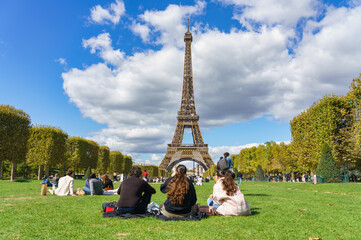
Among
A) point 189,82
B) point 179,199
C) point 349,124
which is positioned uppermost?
point 189,82

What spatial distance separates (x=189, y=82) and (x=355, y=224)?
7288 centimetres

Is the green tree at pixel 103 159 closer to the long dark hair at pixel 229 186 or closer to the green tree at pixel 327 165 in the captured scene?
the green tree at pixel 327 165

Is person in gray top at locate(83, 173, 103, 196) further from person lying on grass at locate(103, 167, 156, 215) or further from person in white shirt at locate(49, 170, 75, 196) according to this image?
person lying on grass at locate(103, 167, 156, 215)

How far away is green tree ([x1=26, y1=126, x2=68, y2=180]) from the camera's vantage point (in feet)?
114

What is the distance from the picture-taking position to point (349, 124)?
29.0 meters

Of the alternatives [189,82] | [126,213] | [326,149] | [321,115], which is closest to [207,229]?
[126,213]

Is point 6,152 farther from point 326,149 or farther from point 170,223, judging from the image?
point 326,149

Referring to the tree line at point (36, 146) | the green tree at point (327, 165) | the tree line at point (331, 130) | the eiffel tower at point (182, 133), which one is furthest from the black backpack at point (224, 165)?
the eiffel tower at point (182, 133)

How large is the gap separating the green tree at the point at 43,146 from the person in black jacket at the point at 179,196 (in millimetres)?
34132

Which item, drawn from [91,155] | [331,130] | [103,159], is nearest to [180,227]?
[331,130]

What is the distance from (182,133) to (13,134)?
4600 centimetres

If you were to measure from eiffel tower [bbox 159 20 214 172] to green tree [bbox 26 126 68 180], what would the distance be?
101 feet

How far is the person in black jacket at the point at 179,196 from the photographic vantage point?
5.80m

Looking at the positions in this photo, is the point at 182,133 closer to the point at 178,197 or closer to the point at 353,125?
the point at 353,125
